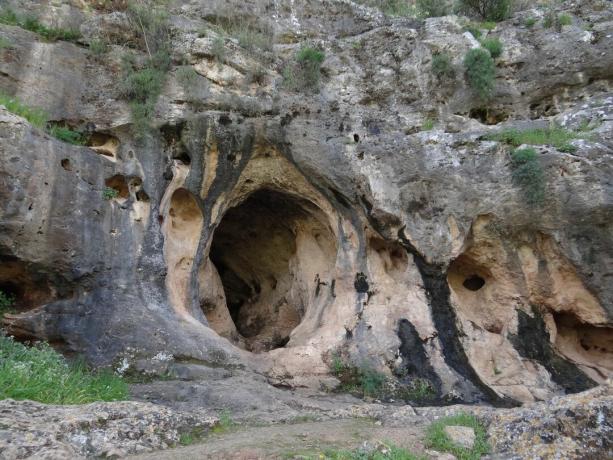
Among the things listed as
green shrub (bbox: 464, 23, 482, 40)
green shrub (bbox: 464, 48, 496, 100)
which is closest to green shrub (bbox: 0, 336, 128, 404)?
green shrub (bbox: 464, 48, 496, 100)

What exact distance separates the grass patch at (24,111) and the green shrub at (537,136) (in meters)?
7.90

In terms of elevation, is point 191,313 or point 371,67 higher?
point 371,67

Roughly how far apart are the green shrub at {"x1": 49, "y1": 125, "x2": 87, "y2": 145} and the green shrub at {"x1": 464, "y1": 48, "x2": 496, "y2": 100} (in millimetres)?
8016

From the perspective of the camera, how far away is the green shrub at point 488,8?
1346cm

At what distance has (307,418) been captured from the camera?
228 inches

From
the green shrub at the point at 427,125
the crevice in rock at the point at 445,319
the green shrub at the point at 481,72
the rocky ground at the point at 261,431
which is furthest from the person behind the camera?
the green shrub at the point at 481,72

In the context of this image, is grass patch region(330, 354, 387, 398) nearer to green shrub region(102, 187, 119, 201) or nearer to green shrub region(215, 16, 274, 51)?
green shrub region(102, 187, 119, 201)

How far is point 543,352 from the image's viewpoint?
8.38 metres

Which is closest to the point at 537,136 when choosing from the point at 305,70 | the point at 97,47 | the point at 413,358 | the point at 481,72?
the point at 481,72

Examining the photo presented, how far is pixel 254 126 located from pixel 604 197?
633cm

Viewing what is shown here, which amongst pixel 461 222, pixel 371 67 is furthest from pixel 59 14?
pixel 461 222

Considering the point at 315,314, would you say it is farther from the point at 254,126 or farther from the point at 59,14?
the point at 59,14

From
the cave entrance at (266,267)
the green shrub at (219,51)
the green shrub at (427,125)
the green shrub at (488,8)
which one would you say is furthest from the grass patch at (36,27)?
the green shrub at (488,8)

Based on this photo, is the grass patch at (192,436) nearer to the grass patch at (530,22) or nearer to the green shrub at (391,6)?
the grass patch at (530,22)
